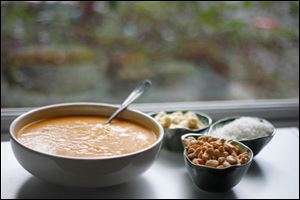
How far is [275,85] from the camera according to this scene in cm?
121

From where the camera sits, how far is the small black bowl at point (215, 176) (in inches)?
30.1

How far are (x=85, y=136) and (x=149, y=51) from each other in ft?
1.19

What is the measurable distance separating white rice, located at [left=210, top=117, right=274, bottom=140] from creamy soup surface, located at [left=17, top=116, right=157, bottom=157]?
157mm

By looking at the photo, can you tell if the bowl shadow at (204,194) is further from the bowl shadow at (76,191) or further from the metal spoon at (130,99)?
the metal spoon at (130,99)

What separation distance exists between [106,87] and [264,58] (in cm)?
42

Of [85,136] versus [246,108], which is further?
[246,108]

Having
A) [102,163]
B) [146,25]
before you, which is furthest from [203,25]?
[102,163]

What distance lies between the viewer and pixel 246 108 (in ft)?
3.78

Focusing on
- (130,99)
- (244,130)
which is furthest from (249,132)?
(130,99)

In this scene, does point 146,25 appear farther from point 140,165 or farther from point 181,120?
point 140,165

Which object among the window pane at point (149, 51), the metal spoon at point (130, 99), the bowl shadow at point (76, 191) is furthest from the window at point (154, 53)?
the bowl shadow at point (76, 191)

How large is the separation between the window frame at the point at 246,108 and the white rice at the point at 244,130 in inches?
7.3

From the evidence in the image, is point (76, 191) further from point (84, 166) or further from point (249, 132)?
point (249, 132)

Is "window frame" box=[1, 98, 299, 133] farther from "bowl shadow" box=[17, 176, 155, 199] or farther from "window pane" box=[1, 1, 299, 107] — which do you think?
"bowl shadow" box=[17, 176, 155, 199]
